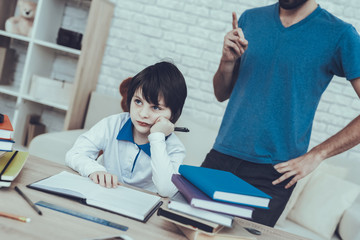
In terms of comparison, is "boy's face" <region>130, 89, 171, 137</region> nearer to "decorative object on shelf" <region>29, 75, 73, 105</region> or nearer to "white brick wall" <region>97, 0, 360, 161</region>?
"white brick wall" <region>97, 0, 360, 161</region>

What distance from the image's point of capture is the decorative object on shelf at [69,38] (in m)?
2.69

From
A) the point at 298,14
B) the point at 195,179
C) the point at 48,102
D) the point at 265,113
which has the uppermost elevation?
the point at 298,14

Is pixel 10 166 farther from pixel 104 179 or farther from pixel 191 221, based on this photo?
pixel 191 221

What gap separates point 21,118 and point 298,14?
93.2 inches

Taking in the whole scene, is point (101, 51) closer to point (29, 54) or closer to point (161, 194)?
point (29, 54)

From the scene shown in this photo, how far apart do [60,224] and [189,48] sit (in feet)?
7.33

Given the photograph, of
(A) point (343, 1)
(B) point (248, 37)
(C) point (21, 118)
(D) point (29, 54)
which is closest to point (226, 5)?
(A) point (343, 1)

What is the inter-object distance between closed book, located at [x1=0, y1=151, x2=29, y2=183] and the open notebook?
0.20ft

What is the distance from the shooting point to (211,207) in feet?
2.40

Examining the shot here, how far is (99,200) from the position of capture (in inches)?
32.8

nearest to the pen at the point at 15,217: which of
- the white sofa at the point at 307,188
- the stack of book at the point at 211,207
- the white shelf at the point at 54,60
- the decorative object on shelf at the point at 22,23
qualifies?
the stack of book at the point at 211,207

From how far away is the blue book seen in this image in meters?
0.72

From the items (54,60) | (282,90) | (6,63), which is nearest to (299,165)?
(282,90)

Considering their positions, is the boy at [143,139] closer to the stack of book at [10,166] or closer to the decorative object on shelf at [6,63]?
the stack of book at [10,166]
